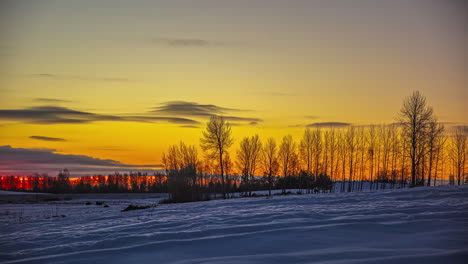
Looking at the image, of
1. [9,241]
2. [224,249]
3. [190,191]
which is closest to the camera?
[224,249]

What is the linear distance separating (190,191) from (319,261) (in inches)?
978

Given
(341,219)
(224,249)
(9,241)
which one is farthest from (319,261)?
(9,241)

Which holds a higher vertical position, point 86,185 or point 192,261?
point 192,261

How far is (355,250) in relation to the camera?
19.1ft

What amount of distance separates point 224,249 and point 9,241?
20.9 ft

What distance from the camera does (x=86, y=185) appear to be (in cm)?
10881

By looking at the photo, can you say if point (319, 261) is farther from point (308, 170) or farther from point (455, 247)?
point (308, 170)

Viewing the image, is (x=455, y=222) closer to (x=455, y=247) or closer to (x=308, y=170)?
(x=455, y=247)

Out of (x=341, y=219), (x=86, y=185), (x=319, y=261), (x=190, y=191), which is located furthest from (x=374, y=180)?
(x=86, y=185)

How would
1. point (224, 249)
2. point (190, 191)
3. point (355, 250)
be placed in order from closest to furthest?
point (355, 250) < point (224, 249) < point (190, 191)

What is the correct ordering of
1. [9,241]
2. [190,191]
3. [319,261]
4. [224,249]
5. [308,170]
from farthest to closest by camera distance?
[308,170]
[190,191]
[9,241]
[224,249]
[319,261]

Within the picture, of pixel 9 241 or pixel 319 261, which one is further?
pixel 9 241

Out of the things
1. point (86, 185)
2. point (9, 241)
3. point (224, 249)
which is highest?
point (224, 249)

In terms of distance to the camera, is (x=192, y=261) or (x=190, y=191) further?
(x=190, y=191)
